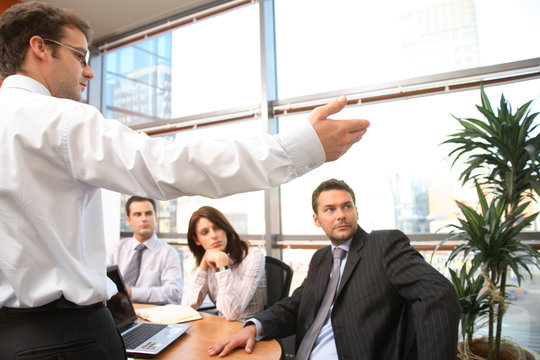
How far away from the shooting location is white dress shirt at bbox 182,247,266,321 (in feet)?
6.10

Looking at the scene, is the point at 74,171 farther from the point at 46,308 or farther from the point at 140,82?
the point at 140,82

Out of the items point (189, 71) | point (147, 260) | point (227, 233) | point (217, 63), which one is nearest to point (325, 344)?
point (227, 233)

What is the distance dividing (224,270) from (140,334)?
688mm

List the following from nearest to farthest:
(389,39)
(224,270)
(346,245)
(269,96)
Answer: (346,245)
(224,270)
(389,39)
(269,96)

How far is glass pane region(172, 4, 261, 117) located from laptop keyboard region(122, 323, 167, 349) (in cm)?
249

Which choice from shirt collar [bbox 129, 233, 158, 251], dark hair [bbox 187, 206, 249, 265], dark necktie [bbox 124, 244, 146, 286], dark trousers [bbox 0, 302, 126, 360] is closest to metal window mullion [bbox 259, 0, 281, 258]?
dark hair [bbox 187, 206, 249, 265]

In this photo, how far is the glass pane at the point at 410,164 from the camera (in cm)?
277

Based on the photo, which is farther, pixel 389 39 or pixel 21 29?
pixel 389 39

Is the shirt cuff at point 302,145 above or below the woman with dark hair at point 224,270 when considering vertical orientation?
above

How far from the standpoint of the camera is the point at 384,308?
4.69 ft

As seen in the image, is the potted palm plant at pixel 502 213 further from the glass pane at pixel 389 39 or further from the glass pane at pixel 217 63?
the glass pane at pixel 217 63

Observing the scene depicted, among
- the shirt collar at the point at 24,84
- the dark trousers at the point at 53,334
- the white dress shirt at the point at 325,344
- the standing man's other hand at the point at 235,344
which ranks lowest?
the white dress shirt at the point at 325,344

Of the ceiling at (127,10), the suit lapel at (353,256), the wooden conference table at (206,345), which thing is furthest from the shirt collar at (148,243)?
the ceiling at (127,10)

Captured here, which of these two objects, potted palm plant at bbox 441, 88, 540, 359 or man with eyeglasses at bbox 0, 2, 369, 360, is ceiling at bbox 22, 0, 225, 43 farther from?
man with eyeglasses at bbox 0, 2, 369, 360
